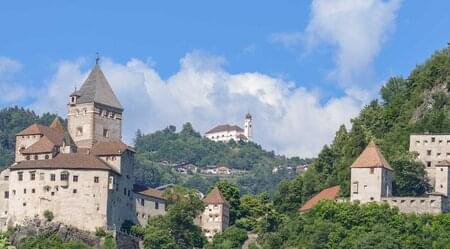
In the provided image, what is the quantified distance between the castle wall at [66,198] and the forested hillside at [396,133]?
1463 centimetres

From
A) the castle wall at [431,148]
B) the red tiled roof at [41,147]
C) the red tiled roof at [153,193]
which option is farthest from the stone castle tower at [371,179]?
the red tiled roof at [41,147]

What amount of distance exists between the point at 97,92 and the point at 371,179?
22324 mm

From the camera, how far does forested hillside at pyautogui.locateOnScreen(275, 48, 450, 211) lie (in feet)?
275

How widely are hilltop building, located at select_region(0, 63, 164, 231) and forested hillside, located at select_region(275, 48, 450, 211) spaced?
1123 cm

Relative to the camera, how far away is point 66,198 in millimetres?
84562

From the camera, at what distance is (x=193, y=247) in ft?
281

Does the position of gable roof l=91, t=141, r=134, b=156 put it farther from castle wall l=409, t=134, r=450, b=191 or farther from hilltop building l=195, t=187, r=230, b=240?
castle wall l=409, t=134, r=450, b=191

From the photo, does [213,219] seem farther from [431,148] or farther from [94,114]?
[431,148]

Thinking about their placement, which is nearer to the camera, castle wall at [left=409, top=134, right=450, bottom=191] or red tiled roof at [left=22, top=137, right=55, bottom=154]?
castle wall at [left=409, top=134, right=450, bottom=191]

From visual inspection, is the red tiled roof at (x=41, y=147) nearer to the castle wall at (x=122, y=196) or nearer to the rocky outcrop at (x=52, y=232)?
the castle wall at (x=122, y=196)

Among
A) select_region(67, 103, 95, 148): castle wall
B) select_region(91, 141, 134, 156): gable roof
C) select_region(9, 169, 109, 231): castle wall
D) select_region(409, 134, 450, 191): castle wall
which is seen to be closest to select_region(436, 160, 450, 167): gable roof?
select_region(409, 134, 450, 191): castle wall

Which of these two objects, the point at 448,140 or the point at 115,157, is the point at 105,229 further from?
the point at 448,140

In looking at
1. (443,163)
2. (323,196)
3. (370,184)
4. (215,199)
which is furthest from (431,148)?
(215,199)

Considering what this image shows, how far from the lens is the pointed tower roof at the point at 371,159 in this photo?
268 feet
